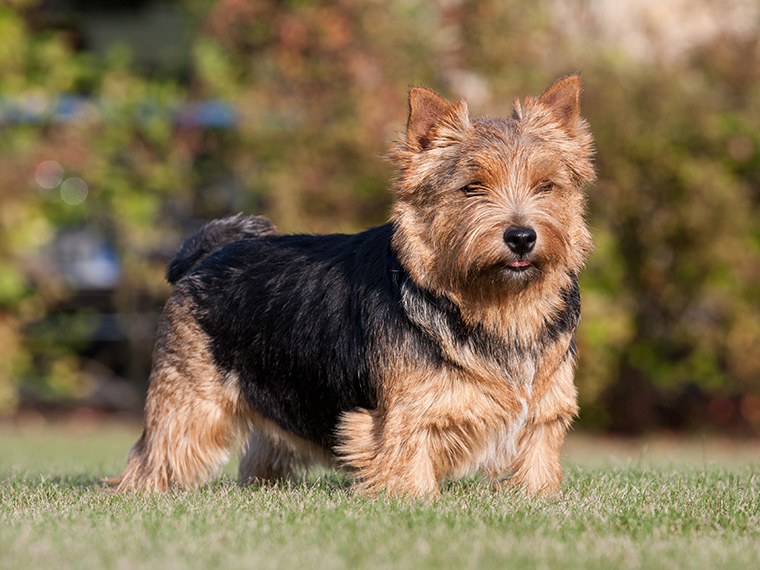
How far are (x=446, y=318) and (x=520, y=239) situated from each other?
539mm

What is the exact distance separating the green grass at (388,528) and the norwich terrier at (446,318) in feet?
0.88

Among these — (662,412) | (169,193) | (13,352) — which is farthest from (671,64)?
(13,352)

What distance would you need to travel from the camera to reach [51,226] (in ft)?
46.3

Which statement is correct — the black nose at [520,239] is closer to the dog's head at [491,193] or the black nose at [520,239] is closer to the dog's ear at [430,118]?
the dog's head at [491,193]

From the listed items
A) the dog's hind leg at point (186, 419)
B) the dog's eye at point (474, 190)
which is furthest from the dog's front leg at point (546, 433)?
the dog's hind leg at point (186, 419)

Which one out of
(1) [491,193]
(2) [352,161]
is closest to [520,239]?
(1) [491,193]

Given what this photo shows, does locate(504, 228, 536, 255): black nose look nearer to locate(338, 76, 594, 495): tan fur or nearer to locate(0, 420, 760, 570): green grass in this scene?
locate(338, 76, 594, 495): tan fur

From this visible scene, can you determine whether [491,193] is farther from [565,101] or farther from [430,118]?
[565,101]

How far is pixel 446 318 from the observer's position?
14.5 ft

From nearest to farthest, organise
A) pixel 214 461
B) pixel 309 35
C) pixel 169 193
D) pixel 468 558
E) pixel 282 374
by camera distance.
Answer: pixel 468 558
pixel 282 374
pixel 214 461
pixel 309 35
pixel 169 193

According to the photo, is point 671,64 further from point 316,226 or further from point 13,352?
point 13,352

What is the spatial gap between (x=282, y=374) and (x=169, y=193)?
10.1 metres

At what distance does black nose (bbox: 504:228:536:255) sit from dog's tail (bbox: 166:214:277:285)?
222cm

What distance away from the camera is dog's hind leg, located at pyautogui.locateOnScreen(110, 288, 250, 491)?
5.26 m
